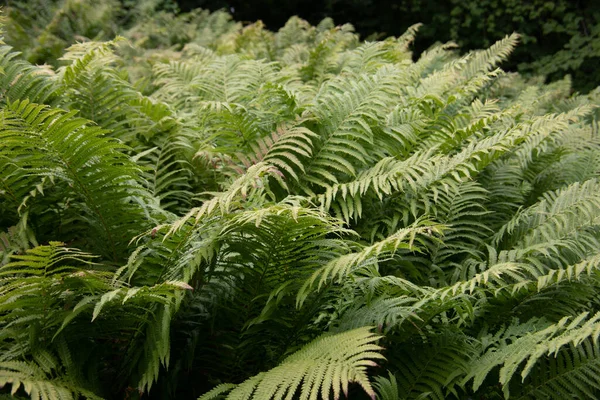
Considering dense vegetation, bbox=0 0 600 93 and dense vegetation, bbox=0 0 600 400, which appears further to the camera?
dense vegetation, bbox=0 0 600 93

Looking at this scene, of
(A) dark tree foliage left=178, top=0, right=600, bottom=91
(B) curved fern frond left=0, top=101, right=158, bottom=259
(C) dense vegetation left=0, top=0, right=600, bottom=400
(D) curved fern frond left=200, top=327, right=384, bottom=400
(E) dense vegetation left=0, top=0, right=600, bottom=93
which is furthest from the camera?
(A) dark tree foliage left=178, top=0, right=600, bottom=91

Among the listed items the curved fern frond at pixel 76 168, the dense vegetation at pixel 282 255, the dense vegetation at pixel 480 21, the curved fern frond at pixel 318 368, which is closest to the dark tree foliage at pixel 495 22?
the dense vegetation at pixel 480 21

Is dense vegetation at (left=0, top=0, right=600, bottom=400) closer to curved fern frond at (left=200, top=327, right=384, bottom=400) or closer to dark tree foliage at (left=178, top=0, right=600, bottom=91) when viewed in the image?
curved fern frond at (left=200, top=327, right=384, bottom=400)

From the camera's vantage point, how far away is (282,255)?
2.14 m

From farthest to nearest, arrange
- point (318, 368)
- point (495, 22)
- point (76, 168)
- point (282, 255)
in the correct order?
1. point (495, 22)
2. point (76, 168)
3. point (282, 255)
4. point (318, 368)

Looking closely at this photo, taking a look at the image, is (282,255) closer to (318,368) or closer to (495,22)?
(318,368)

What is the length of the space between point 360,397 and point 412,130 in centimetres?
145

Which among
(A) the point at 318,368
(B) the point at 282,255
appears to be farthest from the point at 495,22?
(A) the point at 318,368

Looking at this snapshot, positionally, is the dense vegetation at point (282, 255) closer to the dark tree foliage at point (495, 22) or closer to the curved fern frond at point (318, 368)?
the curved fern frond at point (318, 368)

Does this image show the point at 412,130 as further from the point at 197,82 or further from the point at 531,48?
the point at 531,48

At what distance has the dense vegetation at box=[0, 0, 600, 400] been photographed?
195 centimetres

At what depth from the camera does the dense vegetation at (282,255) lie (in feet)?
6.39

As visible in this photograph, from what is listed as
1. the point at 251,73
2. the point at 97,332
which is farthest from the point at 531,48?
the point at 97,332

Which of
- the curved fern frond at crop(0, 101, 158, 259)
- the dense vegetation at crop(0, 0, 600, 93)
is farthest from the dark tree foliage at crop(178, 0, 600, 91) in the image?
the curved fern frond at crop(0, 101, 158, 259)
